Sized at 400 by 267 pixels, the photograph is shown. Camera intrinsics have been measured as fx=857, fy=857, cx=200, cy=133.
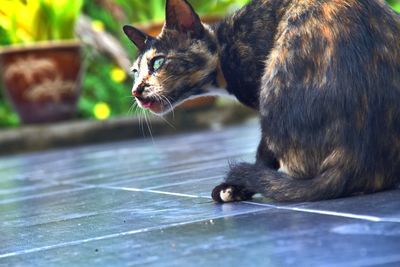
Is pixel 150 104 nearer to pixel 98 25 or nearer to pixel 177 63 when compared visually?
pixel 177 63

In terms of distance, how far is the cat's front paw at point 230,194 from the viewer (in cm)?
224

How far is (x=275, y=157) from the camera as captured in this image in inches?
89.0

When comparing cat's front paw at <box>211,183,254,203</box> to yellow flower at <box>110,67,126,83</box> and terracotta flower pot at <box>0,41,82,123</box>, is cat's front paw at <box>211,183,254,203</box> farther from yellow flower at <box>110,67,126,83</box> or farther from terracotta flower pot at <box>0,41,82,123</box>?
yellow flower at <box>110,67,126,83</box>

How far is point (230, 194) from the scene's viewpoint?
2.24 metres

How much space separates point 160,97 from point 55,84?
4105mm

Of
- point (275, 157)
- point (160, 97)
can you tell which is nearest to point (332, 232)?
point (275, 157)

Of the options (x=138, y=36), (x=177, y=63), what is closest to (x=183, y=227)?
(x=177, y=63)

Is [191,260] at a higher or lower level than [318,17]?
lower

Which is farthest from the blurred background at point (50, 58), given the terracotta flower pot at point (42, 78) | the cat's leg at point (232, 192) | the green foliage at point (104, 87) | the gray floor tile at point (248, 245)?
the gray floor tile at point (248, 245)

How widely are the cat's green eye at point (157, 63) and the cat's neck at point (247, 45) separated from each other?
0.62 feet

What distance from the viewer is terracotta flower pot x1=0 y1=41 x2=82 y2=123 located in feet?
21.6

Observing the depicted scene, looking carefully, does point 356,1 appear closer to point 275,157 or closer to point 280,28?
point 280,28

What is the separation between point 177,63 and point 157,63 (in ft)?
0.23

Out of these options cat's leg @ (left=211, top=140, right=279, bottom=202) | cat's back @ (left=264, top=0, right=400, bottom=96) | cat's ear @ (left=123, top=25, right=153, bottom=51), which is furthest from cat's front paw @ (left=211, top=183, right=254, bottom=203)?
cat's ear @ (left=123, top=25, right=153, bottom=51)
